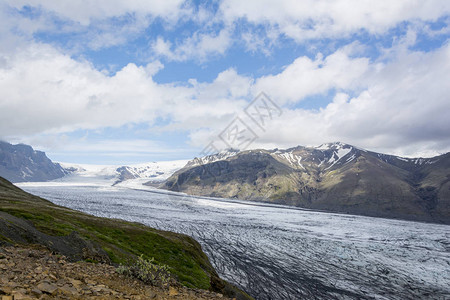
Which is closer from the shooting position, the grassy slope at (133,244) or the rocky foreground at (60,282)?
the rocky foreground at (60,282)

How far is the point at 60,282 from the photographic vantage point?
39.7 ft

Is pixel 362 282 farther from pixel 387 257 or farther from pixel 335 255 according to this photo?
pixel 387 257

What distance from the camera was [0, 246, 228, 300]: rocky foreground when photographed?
33.4 ft

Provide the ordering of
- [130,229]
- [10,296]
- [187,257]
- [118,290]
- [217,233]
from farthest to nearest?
[217,233] < [130,229] < [187,257] < [118,290] < [10,296]

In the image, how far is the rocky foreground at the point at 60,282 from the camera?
10.2m

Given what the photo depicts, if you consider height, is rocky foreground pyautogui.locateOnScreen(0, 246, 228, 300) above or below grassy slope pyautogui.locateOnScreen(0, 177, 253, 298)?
above

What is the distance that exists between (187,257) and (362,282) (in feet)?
116

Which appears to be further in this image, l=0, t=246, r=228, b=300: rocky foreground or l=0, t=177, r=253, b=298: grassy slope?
l=0, t=177, r=253, b=298: grassy slope

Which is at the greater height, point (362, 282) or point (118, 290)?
point (118, 290)

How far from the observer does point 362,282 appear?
4981 cm

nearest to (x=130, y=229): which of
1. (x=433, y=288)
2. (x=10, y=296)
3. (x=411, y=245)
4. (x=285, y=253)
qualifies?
(x=285, y=253)

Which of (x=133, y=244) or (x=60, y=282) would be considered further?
(x=133, y=244)

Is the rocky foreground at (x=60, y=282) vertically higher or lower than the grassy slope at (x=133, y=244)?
higher

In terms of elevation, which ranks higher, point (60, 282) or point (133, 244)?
point (60, 282)
